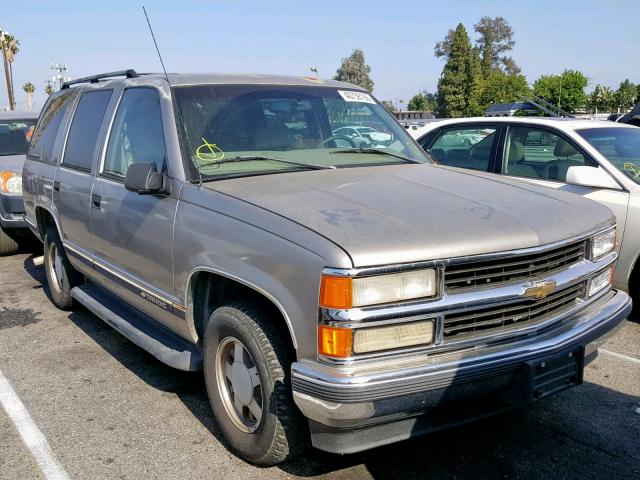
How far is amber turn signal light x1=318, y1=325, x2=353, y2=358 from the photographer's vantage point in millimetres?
2496

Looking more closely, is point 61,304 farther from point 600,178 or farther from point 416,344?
point 600,178

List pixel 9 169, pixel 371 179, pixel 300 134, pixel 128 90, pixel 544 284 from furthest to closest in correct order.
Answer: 1. pixel 9 169
2. pixel 128 90
3. pixel 300 134
4. pixel 371 179
5. pixel 544 284

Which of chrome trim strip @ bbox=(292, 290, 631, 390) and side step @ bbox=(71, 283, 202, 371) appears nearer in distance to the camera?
chrome trim strip @ bbox=(292, 290, 631, 390)

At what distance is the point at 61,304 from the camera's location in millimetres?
5863

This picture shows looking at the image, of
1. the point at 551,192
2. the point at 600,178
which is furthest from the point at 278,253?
the point at 600,178

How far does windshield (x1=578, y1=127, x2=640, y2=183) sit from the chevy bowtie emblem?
2.95 meters

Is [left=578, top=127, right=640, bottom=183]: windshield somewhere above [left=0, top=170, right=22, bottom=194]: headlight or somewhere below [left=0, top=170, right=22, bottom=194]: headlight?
above

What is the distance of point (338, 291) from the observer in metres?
2.49

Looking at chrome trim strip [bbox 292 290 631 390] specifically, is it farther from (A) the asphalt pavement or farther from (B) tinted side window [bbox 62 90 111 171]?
(B) tinted side window [bbox 62 90 111 171]

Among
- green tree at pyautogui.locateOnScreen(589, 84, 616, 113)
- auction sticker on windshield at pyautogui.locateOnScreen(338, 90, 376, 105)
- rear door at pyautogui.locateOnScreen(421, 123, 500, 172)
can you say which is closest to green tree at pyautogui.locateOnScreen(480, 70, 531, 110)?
green tree at pyautogui.locateOnScreen(589, 84, 616, 113)

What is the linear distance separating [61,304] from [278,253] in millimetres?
3876

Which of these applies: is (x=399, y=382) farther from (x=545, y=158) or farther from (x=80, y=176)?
(x=545, y=158)

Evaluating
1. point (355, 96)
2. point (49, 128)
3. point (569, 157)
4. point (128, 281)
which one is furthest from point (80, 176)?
point (569, 157)

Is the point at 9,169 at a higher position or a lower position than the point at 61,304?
higher
